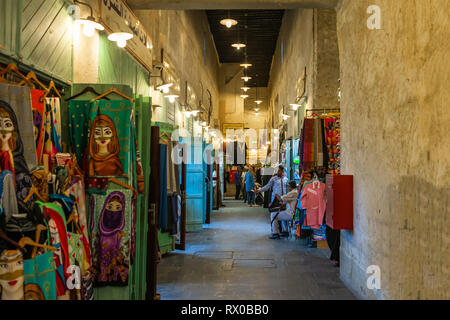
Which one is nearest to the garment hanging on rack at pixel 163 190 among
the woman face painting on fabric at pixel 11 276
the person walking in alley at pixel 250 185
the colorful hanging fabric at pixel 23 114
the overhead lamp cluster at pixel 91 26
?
the overhead lamp cluster at pixel 91 26

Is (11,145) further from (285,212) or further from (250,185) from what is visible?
(250,185)

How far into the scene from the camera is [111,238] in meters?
3.34

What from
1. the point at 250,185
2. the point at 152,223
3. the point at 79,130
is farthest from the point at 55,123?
the point at 250,185

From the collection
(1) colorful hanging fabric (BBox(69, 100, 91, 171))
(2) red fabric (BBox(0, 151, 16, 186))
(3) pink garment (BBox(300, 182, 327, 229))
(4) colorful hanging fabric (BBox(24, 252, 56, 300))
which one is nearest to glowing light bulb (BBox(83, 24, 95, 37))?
(1) colorful hanging fabric (BBox(69, 100, 91, 171))

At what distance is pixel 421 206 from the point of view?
9.45 ft

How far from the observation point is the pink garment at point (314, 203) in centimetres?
642

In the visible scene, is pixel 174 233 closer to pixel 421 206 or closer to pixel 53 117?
pixel 53 117

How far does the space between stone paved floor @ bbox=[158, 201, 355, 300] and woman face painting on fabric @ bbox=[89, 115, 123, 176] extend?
1.86 metres

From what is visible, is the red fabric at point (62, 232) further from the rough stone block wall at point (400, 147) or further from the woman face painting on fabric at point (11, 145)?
the rough stone block wall at point (400, 147)

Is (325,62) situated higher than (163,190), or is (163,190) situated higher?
(325,62)

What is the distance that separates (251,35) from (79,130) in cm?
1533

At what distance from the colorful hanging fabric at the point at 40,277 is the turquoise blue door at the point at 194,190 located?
21.8 feet

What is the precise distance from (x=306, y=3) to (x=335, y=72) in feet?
9.94

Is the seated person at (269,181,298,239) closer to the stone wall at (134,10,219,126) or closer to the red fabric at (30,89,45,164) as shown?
the stone wall at (134,10,219,126)
